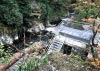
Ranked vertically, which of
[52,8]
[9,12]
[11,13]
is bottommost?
[52,8]

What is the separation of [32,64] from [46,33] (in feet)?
38.3

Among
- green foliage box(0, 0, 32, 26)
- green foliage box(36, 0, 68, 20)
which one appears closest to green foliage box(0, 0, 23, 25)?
green foliage box(0, 0, 32, 26)

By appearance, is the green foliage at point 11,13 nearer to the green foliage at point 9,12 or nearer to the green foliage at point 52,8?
the green foliage at point 9,12

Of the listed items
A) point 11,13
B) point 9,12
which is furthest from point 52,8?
point 9,12

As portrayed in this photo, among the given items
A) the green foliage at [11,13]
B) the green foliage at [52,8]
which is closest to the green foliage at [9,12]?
the green foliage at [11,13]

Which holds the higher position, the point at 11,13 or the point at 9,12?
the point at 9,12

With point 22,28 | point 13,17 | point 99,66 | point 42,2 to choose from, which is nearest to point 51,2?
point 42,2

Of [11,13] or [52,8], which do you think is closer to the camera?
[11,13]

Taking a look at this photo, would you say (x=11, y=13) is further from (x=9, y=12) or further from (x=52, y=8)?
(x=52, y=8)

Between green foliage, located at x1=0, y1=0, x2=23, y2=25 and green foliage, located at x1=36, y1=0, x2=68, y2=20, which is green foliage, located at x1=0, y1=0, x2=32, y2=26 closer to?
green foliage, located at x1=0, y1=0, x2=23, y2=25

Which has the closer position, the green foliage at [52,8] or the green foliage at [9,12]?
the green foliage at [9,12]

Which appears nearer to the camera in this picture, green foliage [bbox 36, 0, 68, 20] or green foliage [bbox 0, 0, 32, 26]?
green foliage [bbox 0, 0, 32, 26]

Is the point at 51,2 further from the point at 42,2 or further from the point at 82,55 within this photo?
the point at 82,55

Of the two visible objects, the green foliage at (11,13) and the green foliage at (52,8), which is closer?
the green foliage at (11,13)
